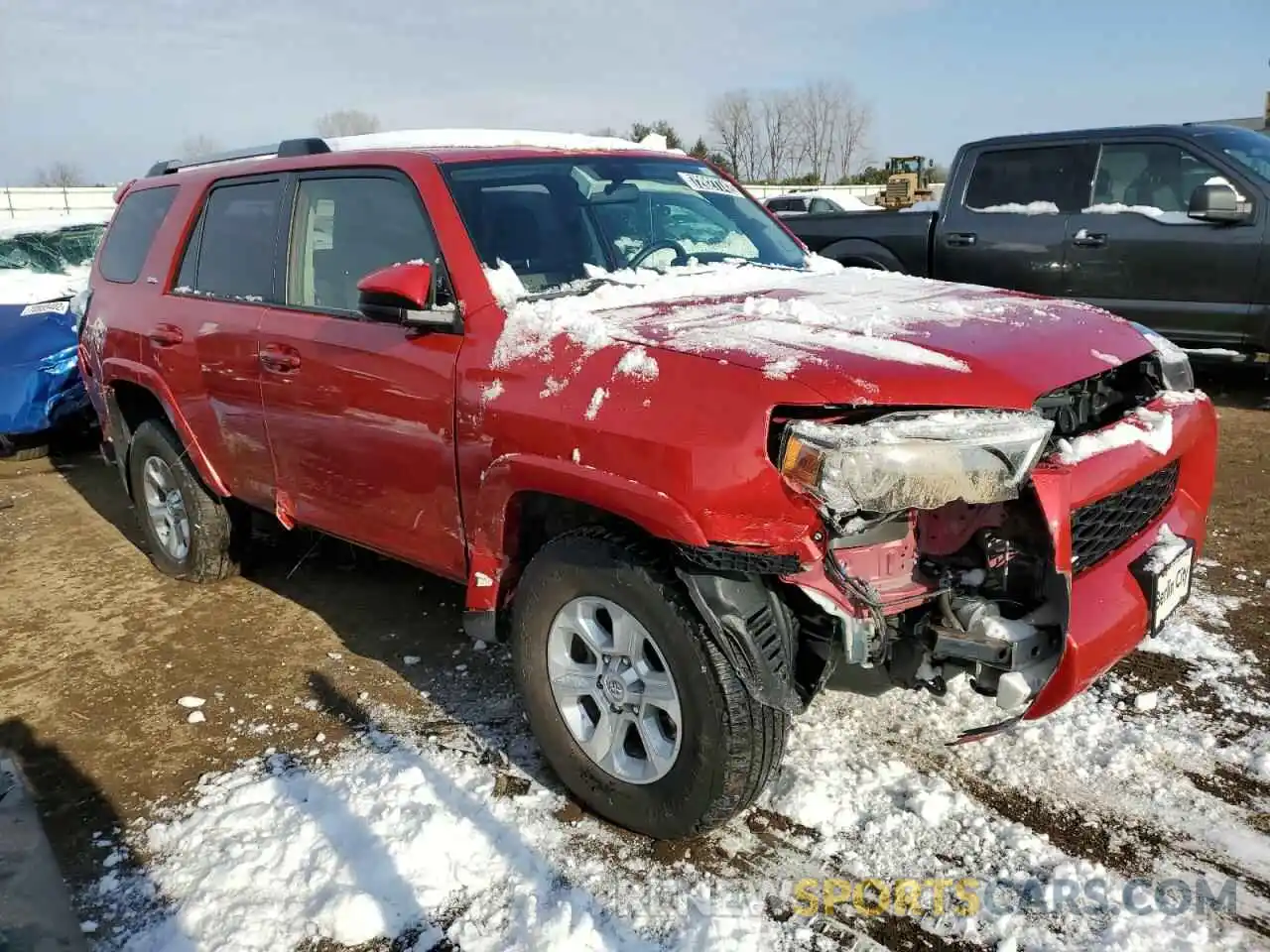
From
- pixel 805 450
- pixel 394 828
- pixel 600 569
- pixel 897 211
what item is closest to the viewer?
pixel 805 450

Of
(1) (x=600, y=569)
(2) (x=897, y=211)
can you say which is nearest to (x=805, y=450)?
(1) (x=600, y=569)

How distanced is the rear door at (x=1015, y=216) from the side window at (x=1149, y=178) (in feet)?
0.43

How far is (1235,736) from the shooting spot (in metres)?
3.11

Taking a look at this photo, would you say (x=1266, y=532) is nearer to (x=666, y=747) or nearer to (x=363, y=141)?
(x=666, y=747)

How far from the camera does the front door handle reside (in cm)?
364

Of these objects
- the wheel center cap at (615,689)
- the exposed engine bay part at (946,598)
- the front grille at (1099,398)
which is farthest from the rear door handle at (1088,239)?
the wheel center cap at (615,689)

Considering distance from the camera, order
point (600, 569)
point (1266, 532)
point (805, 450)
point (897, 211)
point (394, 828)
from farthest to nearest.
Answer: point (897, 211)
point (1266, 532)
point (394, 828)
point (600, 569)
point (805, 450)

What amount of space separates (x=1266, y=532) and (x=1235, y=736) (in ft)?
7.06

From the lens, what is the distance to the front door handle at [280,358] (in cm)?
364

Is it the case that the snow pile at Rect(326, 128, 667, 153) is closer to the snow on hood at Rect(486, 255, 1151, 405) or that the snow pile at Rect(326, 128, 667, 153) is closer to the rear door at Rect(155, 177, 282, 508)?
the rear door at Rect(155, 177, 282, 508)

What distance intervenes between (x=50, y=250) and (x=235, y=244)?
6.74m

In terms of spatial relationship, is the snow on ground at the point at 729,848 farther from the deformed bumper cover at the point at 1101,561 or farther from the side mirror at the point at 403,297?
the side mirror at the point at 403,297

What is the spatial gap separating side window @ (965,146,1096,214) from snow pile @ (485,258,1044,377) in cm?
453

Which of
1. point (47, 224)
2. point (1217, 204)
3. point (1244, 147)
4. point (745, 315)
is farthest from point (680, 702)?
point (47, 224)
